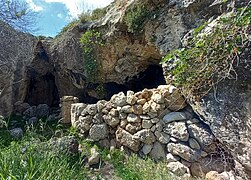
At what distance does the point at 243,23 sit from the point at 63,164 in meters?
2.51

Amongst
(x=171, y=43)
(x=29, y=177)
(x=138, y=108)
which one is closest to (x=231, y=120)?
(x=138, y=108)

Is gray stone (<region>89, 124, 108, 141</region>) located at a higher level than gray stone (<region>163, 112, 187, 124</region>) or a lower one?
lower

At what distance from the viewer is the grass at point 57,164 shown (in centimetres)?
218

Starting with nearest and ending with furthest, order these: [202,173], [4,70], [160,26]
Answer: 1. [202,173]
2. [160,26]
3. [4,70]

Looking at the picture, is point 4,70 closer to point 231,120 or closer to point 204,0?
point 204,0

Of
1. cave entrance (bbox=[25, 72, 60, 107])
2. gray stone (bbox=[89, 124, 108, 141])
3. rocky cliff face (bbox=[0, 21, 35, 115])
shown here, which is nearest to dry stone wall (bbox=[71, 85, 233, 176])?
gray stone (bbox=[89, 124, 108, 141])

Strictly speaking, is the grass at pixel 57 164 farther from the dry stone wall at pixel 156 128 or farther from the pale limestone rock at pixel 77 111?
the pale limestone rock at pixel 77 111

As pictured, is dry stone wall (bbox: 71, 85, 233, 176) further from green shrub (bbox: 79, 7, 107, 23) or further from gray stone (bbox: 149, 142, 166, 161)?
green shrub (bbox: 79, 7, 107, 23)

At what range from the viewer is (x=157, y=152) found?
11.4ft

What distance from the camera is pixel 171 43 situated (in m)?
3.84

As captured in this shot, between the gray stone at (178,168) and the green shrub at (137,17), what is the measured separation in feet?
8.27

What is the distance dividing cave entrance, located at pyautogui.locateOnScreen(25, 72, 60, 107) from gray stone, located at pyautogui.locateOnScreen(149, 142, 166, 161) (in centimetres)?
507

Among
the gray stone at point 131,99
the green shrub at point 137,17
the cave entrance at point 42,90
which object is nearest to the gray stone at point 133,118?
the gray stone at point 131,99

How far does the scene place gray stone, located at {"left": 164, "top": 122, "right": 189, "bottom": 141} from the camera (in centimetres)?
320
